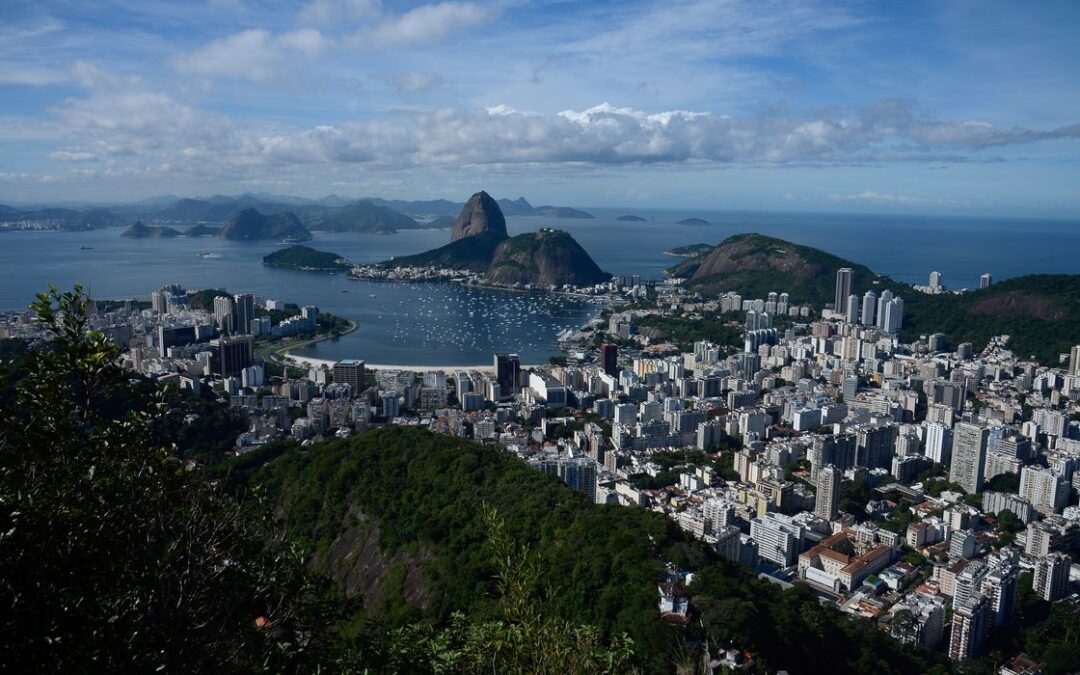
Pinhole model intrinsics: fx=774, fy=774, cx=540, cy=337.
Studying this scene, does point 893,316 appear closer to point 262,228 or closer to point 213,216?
point 262,228

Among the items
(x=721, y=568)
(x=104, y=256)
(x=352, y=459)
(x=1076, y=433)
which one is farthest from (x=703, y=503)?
(x=104, y=256)

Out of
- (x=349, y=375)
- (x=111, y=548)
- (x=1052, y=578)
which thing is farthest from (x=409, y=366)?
(x=111, y=548)

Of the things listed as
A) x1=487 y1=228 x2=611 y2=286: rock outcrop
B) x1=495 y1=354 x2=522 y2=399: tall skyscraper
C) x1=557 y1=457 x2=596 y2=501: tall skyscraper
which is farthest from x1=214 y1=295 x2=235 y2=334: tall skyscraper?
x1=557 y1=457 x2=596 y2=501: tall skyscraper

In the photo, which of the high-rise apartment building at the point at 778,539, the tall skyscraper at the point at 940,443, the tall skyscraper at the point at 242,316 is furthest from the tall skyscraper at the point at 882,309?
the tall skyscraper at the point at 242,316

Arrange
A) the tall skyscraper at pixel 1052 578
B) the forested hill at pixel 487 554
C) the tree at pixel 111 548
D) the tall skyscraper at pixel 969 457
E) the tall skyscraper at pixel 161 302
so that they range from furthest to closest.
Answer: the tall skyscraper at pixel 161 302, the tall skyscraper at pixel 969 457, the tall skyscraper at pixel 1052 578, the forested hill at pixel 487 554, the tree at pixel 111 548

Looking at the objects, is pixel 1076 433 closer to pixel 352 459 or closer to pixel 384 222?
pixel 352 459

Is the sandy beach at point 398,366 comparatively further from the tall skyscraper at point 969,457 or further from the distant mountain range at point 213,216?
the distant mountain range at point 213,216

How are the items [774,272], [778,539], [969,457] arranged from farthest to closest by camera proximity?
1. [774,272]
2. [969,457]
3. [778,539]
